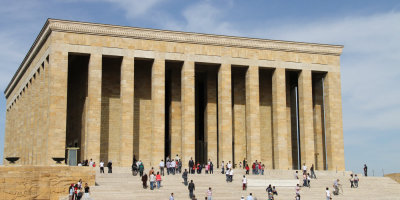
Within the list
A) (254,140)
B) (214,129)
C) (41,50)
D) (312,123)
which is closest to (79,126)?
(41,50)

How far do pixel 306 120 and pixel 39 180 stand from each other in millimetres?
24277

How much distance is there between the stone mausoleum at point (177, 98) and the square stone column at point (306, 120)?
0.28 feet

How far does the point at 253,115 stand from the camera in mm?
44625

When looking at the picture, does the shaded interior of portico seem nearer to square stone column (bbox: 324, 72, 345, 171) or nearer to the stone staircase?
the stone staircase

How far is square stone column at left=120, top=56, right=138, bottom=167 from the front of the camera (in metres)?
40.7

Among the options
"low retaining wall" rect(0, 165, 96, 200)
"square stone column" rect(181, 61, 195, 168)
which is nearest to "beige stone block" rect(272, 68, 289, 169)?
"square stone column" rect(181, 61, 195, 168)

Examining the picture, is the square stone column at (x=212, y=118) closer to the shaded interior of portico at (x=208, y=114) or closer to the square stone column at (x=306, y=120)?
the shaded interior of portico at (x=208, y=114)

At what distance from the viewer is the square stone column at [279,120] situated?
45.0 m

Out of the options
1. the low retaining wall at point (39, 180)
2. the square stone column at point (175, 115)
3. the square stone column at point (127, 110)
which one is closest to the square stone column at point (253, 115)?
the square stone column at point (175, 115)

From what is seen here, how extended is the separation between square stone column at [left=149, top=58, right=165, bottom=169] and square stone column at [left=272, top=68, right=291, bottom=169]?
9.84 meters

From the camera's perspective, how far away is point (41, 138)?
41969 millimetres

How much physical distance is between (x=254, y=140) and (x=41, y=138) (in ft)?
55.6

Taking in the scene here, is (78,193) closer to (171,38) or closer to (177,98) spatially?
(171,38)

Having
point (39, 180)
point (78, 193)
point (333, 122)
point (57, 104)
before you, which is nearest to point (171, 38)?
point (57, 104)
